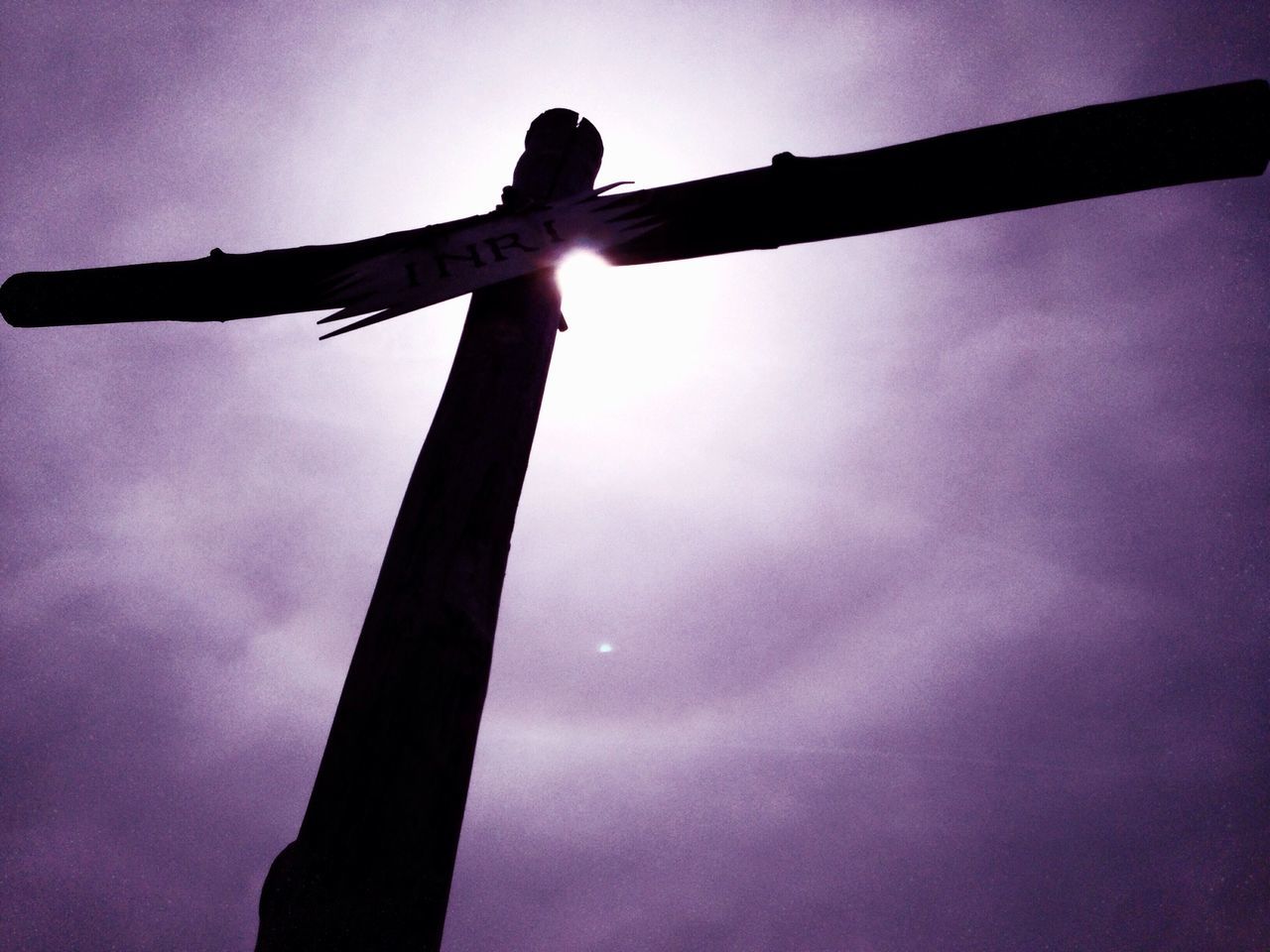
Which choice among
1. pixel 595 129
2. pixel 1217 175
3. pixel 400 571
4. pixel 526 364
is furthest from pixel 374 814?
pixel 1217 175

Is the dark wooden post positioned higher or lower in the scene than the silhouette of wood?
lower

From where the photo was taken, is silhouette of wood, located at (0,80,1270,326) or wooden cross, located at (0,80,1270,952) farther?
silhouette of wood, located at (0,80,1270,326)

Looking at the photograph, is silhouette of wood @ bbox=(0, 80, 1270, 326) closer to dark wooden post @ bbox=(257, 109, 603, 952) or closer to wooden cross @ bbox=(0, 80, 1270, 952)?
wooden cross @ bbox=(0, 80, 1270, 952)

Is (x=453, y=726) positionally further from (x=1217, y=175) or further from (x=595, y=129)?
(x=1217, y=175)

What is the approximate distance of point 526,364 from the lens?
6.17 feet

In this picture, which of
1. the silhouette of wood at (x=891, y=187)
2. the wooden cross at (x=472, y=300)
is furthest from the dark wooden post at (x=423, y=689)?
the silhouette of wood at (x=891, y=187)

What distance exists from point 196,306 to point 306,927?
6.00ft

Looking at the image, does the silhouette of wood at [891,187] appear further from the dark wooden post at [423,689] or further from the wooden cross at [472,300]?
the dark wooden post at [423,689]

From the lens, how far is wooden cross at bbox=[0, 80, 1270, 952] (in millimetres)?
1295

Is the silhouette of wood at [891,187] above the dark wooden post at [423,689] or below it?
above

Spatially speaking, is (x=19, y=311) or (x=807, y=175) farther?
(x=19, y=311)

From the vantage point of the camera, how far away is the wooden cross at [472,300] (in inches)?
51.0

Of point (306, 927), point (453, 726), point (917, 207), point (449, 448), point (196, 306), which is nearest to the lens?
point (306, 927)

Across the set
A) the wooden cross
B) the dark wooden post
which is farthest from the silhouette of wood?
the dark wooden post
